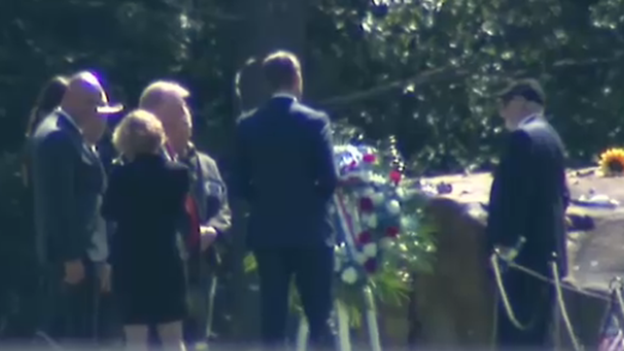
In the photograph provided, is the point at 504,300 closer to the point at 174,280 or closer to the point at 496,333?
the point at 496,333

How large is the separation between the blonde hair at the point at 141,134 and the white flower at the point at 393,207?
6.21 ft

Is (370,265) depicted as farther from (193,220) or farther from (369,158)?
(193,220)

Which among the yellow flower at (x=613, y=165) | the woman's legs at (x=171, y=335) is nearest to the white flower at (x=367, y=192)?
the woman's legs at (x=171, y=335)

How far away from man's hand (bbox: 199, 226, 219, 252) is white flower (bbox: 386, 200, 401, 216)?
1.19 m

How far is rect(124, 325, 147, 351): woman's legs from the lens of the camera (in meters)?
9.23

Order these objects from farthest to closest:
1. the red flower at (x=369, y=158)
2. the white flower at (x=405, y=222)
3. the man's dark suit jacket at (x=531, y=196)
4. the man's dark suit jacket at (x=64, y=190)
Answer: the white flower at (x=405, y=222)
the red flower at (x=369, y=158)
the man's dark suit jacket at (x=531, y=196)
the man's dark suit jacket at (x=64, y=190)

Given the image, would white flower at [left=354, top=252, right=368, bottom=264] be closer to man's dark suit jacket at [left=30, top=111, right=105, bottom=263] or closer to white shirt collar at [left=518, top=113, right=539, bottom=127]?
white shirt collar at [left=518, top=113, right=539, bottom=127]

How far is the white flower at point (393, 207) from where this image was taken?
10.7 meters

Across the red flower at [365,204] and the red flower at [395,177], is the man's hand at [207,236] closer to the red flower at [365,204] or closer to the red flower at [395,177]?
the red flower at [365,204]

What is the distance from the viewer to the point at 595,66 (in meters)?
20.4

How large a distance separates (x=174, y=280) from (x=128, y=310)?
0.27 meters

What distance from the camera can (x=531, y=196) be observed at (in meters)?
9.99

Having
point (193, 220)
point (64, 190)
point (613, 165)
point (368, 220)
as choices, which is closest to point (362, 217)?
point (368, 220)

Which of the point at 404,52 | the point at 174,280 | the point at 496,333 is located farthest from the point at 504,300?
the point at 404,52
